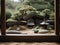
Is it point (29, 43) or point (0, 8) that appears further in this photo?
point (0, 8)

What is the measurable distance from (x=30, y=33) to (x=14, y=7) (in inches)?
36.4

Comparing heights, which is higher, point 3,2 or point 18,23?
point 3,2

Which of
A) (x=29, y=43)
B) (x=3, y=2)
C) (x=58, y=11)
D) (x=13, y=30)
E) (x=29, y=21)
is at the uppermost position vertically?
(x=3, y=2)

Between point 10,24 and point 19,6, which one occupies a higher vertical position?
point 19,6

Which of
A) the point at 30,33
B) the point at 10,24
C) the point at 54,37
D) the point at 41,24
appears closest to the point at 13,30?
the point at 10,24

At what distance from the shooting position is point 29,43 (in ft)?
11.4

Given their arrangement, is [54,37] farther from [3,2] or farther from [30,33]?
[3,2]

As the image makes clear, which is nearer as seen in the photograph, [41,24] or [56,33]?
[56,33]

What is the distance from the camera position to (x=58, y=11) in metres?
3.62

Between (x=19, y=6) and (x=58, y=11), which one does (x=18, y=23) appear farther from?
(x=58, y=11)

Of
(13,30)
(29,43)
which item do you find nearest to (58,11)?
(29,43)

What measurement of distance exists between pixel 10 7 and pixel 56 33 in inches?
61.6

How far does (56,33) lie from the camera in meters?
3.68

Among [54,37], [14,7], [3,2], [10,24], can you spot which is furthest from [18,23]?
[54,37]
